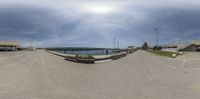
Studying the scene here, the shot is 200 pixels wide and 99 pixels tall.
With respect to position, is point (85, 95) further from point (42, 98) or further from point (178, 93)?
point (178, 93)

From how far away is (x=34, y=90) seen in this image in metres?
9.79

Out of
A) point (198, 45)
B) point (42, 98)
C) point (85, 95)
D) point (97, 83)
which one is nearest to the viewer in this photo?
point (42, 98)

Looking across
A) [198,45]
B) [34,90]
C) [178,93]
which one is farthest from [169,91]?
[198,45]

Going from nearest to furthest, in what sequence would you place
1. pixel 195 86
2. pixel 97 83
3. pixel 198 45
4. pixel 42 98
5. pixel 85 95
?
pixel 42 98 < pixel 85 95 < pixel 195 86 < pixel 97 83 < pixel 198 45

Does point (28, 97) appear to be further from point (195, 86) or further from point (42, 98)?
point (195, 86)

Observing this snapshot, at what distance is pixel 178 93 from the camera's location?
30.7 feet

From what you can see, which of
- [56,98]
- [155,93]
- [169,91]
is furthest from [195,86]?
[56,98]

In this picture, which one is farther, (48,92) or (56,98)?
(48,92)

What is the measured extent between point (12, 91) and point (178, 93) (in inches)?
232

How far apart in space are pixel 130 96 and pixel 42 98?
9.34 feet

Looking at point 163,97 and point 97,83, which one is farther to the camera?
point 97,83

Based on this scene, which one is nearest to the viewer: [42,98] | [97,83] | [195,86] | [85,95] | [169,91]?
[42,98]

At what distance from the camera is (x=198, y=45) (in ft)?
335

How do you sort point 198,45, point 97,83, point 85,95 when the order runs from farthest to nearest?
point 198,45 → point 97,83 → point 85,95
